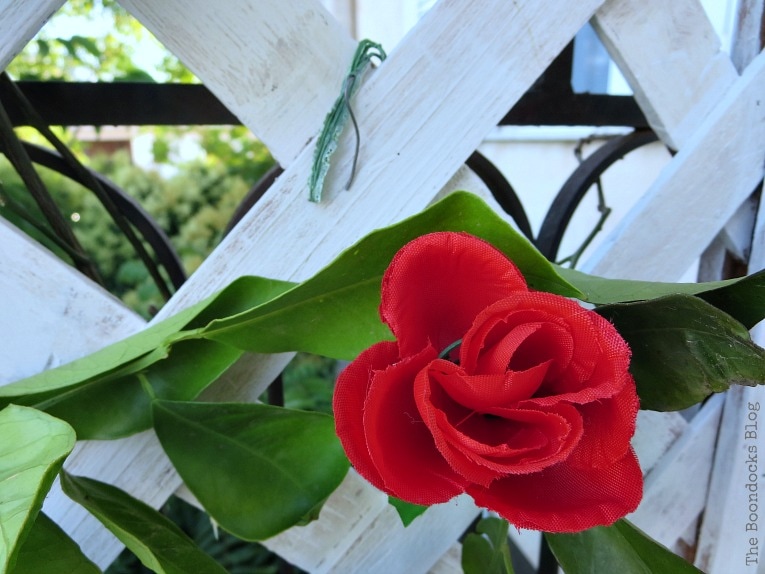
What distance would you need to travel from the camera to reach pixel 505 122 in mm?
551

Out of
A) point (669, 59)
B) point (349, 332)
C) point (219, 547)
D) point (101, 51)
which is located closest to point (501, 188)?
point (669, 59)

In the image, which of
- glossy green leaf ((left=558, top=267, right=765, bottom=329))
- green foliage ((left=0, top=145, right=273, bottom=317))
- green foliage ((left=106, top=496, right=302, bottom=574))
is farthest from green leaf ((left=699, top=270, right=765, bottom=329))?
green foliage ((left=0, top=145, right=273, bottom=317))

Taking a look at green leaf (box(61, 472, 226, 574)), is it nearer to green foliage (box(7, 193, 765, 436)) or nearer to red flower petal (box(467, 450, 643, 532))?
green foliage (box(7, 193, 765, 436))

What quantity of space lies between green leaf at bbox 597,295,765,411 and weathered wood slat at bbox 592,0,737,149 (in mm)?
249

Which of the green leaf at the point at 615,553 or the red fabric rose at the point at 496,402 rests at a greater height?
the red fabric rose at the point at 496,402

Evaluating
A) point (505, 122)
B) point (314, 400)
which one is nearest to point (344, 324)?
point (505, 122)

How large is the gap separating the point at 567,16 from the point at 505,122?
0.15 metres

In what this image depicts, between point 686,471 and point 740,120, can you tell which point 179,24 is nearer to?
point 740,120

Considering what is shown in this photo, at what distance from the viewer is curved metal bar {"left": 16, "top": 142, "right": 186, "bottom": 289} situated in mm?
529

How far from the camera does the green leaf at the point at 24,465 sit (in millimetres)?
199

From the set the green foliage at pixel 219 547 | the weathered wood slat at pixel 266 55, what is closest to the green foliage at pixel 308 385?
the green foliage at pixel 219 547

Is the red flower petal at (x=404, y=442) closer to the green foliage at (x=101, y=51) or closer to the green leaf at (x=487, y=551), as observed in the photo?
the green leaf at (x=487, y=551)

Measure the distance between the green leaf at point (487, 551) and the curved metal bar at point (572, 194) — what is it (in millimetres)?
240

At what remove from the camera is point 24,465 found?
0.73 feet
